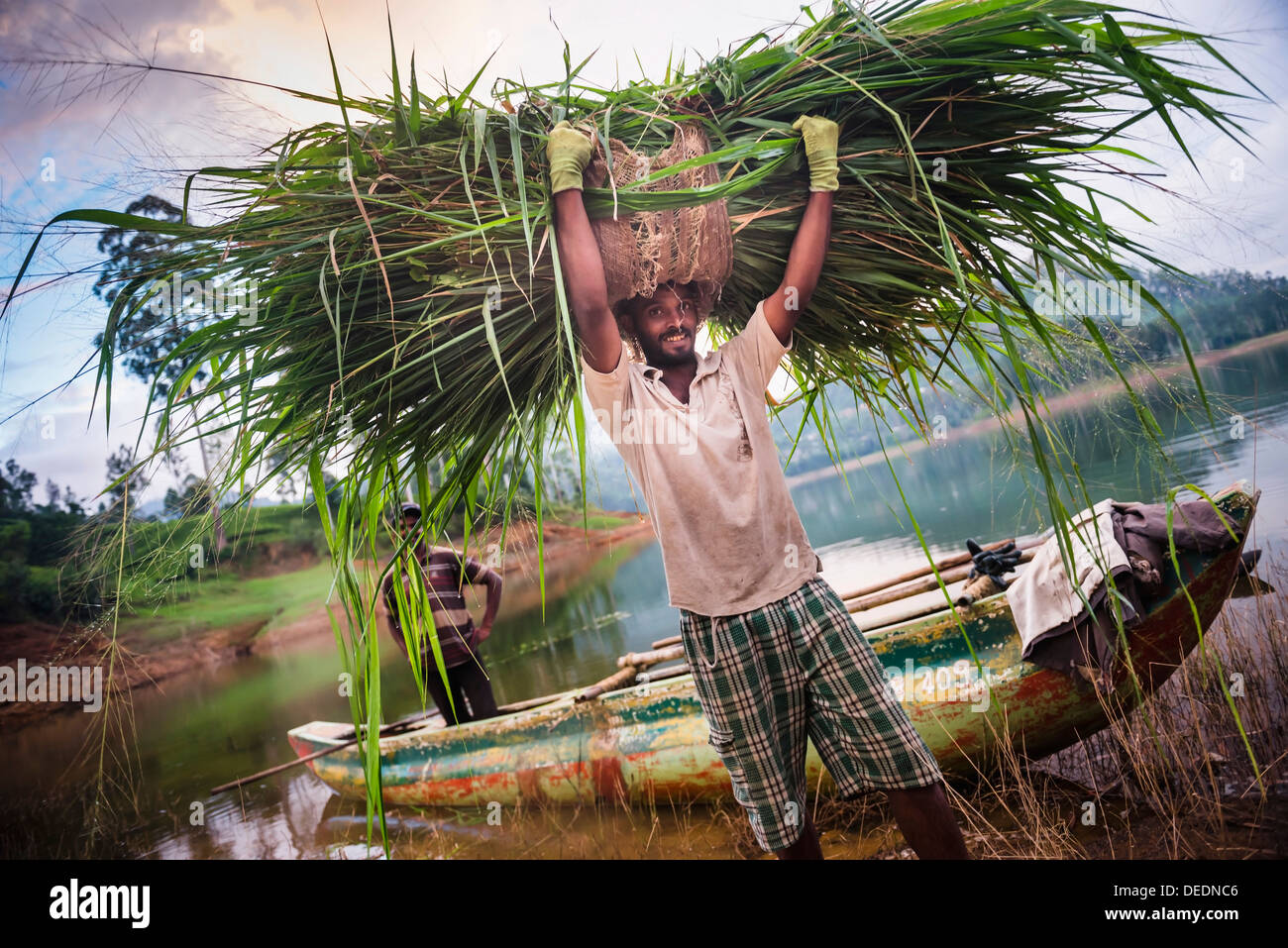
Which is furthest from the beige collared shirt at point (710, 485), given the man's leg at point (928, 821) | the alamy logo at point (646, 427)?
the man's leg at point (928, 821)

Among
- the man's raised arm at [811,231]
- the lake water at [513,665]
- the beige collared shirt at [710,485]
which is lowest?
the lake water at [513,665]

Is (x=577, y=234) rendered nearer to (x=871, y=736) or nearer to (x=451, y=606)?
(x=871, y=736)

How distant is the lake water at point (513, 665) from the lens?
2412 millimetres

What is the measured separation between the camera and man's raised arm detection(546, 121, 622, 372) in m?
1.11

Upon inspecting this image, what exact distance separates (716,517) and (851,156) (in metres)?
0.71

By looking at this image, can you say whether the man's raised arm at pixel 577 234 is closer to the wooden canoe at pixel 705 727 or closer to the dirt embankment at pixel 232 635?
the dirt embankment at pixel 232 635

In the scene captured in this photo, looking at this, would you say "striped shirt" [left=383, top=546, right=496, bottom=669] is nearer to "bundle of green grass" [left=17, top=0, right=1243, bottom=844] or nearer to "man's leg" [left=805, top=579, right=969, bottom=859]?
"bundle of green grass" [left=17, top=0, right=1243, bottom=844]

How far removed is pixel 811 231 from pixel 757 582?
60 cm

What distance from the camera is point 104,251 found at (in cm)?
126

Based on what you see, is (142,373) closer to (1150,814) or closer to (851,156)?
(851,156)

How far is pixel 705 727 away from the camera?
231cm

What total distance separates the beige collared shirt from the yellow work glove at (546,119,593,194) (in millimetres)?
282
